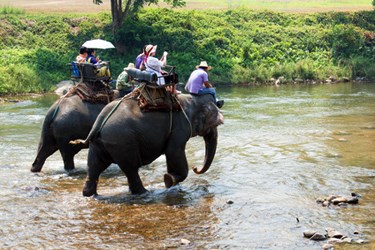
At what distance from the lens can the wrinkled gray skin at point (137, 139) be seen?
31.9ft

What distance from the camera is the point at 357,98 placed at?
2309cm

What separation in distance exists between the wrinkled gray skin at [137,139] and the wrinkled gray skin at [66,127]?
5.60 ft

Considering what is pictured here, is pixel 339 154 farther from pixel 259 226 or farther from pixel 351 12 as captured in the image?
pixel 351 12

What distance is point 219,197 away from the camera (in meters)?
10.0

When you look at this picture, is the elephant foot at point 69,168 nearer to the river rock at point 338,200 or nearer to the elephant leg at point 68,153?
the elephant leg at point 68,153

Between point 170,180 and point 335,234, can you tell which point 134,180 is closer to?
point 170,180

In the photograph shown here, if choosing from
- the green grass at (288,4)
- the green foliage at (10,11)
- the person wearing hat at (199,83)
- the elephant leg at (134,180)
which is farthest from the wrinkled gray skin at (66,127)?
the green grass at (288,4)

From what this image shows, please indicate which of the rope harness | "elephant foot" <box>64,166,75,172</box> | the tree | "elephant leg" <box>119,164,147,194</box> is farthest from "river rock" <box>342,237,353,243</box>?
the tree

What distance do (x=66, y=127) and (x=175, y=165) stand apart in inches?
95.3

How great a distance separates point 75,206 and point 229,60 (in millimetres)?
21549

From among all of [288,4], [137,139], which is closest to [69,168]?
[137,139]

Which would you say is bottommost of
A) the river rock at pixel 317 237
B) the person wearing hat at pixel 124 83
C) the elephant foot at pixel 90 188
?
the elephant foot at pixel 90 188

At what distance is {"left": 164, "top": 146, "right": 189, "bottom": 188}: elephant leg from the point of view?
10078mm

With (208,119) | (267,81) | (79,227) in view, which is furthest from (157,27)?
(79,227)
